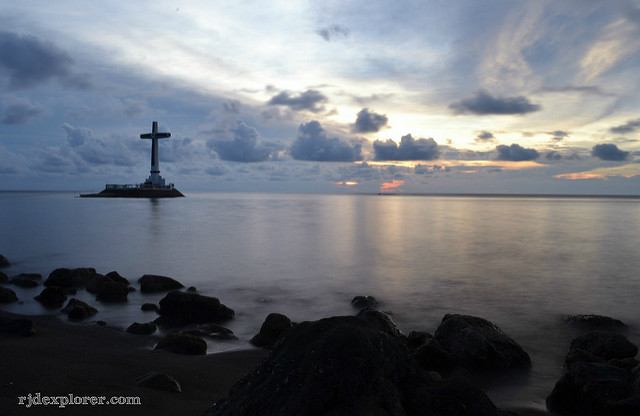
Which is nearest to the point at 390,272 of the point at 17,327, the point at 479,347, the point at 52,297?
the point at 479,347

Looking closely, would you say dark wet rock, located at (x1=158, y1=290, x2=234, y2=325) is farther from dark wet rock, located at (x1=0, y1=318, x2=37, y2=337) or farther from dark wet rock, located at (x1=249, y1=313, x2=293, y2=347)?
dark wet rock, located at (x1=0, y1=318, x2=37, y2=337)

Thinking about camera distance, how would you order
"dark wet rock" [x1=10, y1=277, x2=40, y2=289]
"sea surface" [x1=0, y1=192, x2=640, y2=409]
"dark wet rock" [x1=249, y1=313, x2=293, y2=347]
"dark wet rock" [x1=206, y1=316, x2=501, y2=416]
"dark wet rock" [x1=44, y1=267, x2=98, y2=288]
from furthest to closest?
"dark wet rock" [x1=10, y1=277, x2=40, y2=289], "dark wet rock" [x1=44, y1=267, x2=98, y2=288], "sea surface" [x1=0, y1=192, x2=640, y2=409], "dark wet rock" [x1=249, y1=313, x2=293, y2=347], "dark wet rock" [x1=206, y1=316, x2=501, y2=416]

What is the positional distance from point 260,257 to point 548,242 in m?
21.7

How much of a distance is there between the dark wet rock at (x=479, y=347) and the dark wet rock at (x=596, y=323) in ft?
12.9

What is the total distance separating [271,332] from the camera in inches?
378

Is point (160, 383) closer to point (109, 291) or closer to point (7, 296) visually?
point (109, 291)

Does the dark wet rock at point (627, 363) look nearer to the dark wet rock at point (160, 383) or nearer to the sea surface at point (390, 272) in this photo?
A: the sea surface at point (390, 272)

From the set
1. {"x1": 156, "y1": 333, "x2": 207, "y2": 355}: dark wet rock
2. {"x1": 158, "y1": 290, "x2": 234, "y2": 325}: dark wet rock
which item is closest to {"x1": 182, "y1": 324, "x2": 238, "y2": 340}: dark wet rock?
{"x1": 158, "y1": 290, "x2": 234, "y2": 325}: dark wet rock

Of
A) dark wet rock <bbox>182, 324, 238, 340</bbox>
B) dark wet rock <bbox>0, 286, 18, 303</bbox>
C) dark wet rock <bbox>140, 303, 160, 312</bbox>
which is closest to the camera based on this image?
dark wet rock <bbox>182, 324, 238, 340</bbox>

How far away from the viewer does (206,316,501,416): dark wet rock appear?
12.3 feet

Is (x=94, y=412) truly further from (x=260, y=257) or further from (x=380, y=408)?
(x=260, y=257)

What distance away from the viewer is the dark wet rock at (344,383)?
12.3 ft

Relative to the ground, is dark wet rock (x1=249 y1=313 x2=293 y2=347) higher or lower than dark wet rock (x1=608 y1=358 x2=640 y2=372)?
lower

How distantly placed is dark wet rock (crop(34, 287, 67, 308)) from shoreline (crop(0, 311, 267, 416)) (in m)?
3.33
